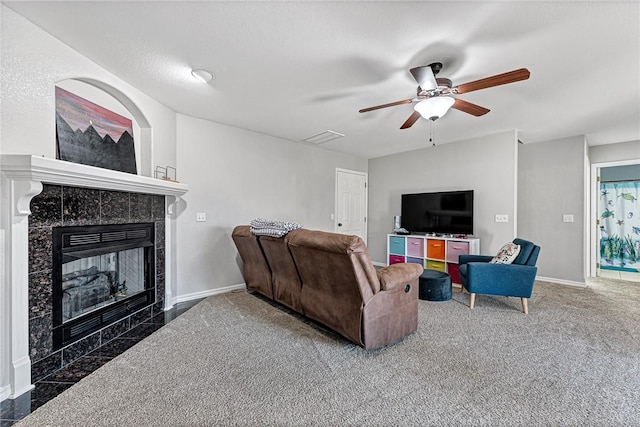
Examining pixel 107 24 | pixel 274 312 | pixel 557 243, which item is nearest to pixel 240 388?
pixel 274 312

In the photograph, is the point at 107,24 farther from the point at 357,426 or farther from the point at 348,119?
the point at 357,426

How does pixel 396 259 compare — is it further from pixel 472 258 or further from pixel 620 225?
pixel 620 225

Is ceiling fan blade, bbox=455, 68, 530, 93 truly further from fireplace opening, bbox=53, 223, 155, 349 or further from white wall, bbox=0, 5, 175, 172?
fireplace opening, bbox=53, 223, 155, 349

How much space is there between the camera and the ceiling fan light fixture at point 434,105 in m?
2.38

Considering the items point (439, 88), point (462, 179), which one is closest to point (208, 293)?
point (439, 88)

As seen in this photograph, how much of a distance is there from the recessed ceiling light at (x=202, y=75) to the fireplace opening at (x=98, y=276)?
1.60m

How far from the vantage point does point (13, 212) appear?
1.75m

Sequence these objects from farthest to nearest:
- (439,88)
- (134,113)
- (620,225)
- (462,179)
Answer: (620,225)
(462,179)
(134,113)
(439,88)

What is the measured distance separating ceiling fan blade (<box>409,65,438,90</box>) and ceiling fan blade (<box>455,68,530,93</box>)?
8.8 inches

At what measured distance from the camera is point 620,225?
5.52 m

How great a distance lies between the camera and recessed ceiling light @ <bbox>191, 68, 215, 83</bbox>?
8.23ft

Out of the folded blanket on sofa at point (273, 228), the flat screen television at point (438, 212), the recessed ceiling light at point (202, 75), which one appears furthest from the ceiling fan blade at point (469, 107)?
the recessed ceiling light at point (202, 75)

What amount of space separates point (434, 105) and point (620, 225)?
19.6ft

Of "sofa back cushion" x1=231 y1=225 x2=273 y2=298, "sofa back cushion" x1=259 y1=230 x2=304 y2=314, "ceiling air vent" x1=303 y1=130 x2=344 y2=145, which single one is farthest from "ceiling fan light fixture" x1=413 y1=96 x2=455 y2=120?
"sofa back cushion" x1=231 y1=225 x2=273 y2=298
